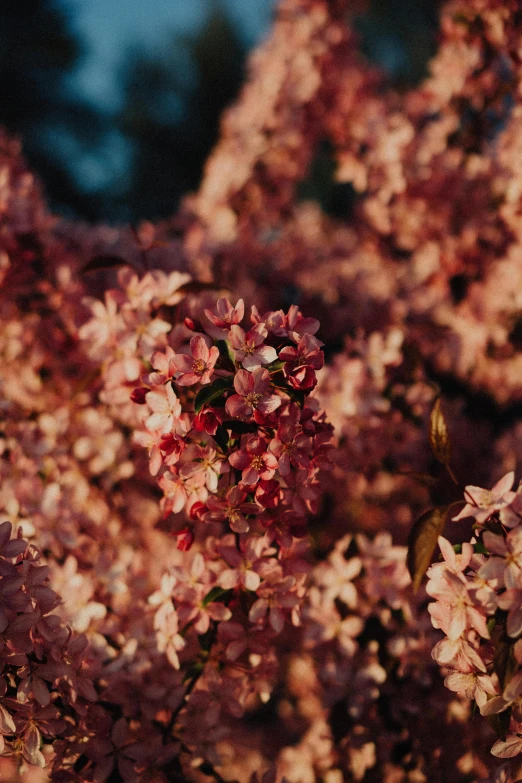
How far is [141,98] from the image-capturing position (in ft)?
48.0

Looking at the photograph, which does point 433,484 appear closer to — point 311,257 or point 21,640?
point 21,640

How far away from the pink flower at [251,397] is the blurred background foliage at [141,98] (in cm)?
162

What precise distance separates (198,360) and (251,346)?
0.08 metres

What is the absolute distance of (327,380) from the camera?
62.5 inches

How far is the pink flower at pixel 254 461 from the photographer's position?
931 millimetres

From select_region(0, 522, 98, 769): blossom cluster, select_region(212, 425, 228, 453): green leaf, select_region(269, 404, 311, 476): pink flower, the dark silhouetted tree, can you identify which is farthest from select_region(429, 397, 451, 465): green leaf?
the dark silhouetted tree

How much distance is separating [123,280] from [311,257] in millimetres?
1322

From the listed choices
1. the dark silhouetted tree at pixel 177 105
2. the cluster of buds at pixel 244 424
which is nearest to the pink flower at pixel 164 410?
the cluster of buds at pixel 244 424

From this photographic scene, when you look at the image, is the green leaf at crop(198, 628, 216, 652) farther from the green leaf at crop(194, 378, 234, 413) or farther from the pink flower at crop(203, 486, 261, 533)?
the green leaf at crop(194, 378, 234, 413)

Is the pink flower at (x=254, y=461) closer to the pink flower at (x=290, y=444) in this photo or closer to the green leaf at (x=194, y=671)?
the pink flower at (x=290, y=444)

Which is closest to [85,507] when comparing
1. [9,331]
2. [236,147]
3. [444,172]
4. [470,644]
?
[9,331]

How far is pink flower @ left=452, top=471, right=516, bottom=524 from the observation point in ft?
2.72

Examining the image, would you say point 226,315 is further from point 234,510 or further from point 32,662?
point 32,662

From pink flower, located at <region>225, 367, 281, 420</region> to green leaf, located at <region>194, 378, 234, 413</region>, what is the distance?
0.07ft
